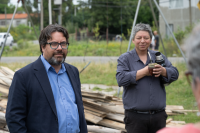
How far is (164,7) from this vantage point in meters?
29.3

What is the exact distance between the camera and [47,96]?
232cm

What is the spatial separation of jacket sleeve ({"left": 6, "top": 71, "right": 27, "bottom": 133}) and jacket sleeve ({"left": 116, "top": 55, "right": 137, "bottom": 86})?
136 cm

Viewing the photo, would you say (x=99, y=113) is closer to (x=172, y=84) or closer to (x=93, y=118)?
(x=93, y=118)

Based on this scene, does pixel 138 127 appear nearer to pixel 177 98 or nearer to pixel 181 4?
pixel 177 98

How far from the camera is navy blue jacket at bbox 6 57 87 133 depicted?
2260mm

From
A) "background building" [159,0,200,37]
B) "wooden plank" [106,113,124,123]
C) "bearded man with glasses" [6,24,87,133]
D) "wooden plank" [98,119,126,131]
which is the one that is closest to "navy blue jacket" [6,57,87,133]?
"bearded man with glasses" [6,24,87,133]

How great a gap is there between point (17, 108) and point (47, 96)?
0.98ft

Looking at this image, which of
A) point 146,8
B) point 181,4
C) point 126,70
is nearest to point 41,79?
point 126,70

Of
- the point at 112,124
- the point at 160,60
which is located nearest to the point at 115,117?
the point at 112,124

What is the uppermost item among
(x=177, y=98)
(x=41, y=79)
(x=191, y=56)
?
(x=191, y=56)

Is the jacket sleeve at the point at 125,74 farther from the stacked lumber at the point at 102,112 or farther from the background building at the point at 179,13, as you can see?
the background building at the point at 179,13

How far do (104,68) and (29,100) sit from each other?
9.51 meters

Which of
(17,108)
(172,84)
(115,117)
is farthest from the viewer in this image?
(172,84)

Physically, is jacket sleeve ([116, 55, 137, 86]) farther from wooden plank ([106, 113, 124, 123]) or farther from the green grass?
the green grass
